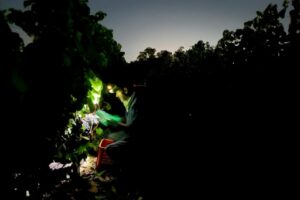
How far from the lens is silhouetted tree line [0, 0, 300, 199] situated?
1.87 meters

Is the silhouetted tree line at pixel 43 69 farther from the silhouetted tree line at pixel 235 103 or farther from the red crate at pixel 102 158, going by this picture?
the red crate at pixel 102 158

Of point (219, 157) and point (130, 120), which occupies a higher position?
point (130, 120)

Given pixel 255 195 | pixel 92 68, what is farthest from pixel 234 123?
pixel 92 68

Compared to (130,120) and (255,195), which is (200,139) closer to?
(255,195)

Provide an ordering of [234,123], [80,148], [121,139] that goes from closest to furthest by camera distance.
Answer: [80,148], [234,123], [121,139]

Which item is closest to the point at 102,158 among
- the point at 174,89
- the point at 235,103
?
the point at 174,89

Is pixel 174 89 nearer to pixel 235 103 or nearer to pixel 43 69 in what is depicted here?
pixel 235 103

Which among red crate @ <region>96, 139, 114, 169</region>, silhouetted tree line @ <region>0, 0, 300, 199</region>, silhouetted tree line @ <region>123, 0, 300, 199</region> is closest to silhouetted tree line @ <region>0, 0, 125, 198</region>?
silhouetted tree line @ <region>0, 0, 300, 199</region>

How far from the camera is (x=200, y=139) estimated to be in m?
5.63

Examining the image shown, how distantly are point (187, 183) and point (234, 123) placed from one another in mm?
3549

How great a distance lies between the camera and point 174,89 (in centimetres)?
621

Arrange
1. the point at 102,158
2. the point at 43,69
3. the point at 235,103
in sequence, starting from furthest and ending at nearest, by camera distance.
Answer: the point at 102,158 → the point at 235,103 → the point at 43,69

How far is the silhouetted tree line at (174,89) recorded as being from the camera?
1.87 m

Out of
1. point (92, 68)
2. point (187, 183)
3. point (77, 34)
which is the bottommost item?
point (187, 183)
